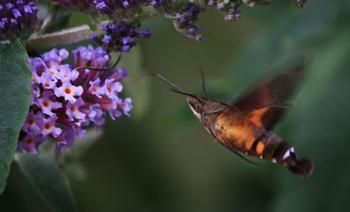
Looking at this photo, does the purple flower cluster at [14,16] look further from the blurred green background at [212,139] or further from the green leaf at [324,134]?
the green leaf at [324,134]

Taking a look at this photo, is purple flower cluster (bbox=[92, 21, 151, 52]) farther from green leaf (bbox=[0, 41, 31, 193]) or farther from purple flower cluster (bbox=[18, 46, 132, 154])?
green leaf (bbox=[0, 41, 31, 193])

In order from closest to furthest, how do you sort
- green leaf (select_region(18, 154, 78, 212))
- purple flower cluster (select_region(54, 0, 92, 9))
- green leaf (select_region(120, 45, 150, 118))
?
purple flower cluster (select_region(54, 0, 92, 9))
green leaf (select_region(18, 154, 78, 212))
green leaf (select_region(120, 45, 150, 118))

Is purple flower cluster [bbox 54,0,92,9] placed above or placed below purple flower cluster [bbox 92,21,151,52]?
above

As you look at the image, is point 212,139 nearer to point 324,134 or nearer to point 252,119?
point 324,134

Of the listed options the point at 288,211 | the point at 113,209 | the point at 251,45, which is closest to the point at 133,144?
the point at 113,209

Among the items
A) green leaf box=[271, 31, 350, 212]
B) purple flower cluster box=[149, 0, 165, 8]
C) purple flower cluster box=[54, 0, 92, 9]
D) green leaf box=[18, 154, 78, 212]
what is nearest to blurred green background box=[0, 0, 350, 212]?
green leaf box=[271, 31, 350, 212]

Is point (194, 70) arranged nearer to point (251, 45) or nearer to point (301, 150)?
point (251, 45)
